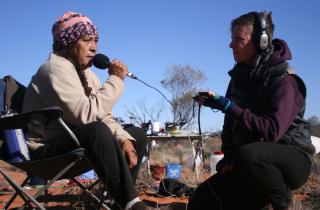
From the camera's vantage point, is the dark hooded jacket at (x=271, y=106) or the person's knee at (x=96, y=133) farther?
the dark hooded jacket at (x=271, y=106)

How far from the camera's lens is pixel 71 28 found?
3342 mm

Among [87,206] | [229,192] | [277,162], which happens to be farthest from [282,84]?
[87,206]

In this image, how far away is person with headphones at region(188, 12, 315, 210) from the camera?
2955 mm

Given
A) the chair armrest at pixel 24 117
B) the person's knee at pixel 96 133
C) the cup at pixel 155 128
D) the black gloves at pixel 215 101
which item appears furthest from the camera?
the cup at pixel 155 128

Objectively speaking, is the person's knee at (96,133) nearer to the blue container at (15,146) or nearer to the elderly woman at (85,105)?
the elderly woman at (85,105)

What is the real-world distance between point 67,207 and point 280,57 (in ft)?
8.37

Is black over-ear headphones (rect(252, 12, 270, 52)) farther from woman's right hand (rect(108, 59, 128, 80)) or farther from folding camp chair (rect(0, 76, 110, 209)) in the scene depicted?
folding camp chair (rect(0, 76, 110, 209))

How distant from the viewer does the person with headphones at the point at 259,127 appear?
9.70ft

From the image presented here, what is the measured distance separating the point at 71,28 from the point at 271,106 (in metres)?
1.51

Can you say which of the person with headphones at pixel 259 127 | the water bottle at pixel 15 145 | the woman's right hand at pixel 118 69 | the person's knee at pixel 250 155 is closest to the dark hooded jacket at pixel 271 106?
the person with headphones at pixel 259 127

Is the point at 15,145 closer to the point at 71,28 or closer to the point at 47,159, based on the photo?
the point at 47,159

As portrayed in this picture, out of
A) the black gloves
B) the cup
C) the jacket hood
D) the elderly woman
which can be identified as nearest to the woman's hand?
the elderly woman

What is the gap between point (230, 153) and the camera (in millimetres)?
3508

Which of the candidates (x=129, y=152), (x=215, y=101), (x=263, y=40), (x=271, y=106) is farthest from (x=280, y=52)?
(x=129, y=152)
